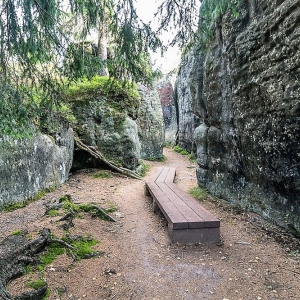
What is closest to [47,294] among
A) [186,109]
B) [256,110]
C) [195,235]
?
[195,235]

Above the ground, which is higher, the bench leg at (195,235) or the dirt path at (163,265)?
the bench leg at (195,235)

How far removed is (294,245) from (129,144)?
753 cm

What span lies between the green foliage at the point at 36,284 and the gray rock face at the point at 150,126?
1271 centimetres

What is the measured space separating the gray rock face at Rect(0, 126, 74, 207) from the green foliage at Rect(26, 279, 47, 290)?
2916mm

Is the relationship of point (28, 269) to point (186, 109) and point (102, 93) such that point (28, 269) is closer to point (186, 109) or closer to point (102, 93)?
point (102, 93)

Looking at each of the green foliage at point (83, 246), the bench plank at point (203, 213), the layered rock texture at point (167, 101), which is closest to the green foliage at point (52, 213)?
the green foliage at point (83, 246)

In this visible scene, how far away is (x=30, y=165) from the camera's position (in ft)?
19.9

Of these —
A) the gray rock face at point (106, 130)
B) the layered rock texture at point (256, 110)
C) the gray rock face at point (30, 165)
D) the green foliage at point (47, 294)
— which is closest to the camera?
the green foliage at point (47, 294)

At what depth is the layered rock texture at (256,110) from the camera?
3992 mm

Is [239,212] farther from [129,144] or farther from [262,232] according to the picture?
[129,144]

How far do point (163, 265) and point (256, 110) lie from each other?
10.3 ft

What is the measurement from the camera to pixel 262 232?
4492 mm

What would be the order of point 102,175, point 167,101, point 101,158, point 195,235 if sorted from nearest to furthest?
point 195,235 < point 102,175 < point 101,158 < point 167,101

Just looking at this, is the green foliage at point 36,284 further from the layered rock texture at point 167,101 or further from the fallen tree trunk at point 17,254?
the layered rock texture at point 167,101
